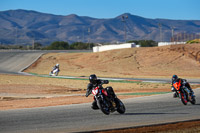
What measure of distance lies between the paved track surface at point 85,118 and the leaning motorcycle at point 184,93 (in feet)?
2.50

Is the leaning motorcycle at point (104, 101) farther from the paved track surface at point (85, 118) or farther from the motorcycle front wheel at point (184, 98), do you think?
the motorcycle front wheel at point (184, 98)

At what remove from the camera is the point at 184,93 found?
14859 millimetres

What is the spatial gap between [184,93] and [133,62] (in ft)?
155

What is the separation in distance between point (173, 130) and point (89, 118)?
2810 mm

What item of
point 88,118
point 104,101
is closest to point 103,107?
point 104,101

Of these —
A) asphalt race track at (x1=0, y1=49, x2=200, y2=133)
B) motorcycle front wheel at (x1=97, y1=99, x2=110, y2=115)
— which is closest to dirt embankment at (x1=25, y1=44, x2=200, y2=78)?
asphalt race track at (x1=0, y1=49, x2=200, y2=133)

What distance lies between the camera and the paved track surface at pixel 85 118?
31.8 feet

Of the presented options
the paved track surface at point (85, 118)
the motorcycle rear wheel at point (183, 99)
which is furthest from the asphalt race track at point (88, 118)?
the motorcycle rear wheel at point (183, 99)

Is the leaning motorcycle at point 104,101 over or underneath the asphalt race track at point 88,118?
over

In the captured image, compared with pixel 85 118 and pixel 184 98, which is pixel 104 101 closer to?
pixel 85 118

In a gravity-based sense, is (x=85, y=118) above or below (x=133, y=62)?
below

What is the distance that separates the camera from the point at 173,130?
9562 mm

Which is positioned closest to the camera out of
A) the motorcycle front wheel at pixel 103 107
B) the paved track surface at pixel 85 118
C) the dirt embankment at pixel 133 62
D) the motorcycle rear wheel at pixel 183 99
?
the paved track surface at pixel 85 118

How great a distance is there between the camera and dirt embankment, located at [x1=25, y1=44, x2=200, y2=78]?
5650 centimetres
